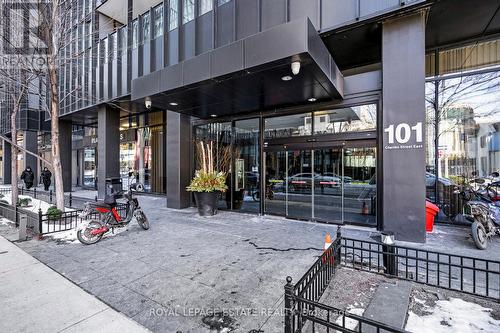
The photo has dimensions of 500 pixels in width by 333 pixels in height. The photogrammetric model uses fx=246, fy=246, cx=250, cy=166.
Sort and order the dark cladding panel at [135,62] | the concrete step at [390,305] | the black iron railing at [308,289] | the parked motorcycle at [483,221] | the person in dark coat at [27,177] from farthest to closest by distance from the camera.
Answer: the person in dark coat at [27,177], the dark cladding panel at [135,62], the parked motorcycle at [483,221], the concrete step at [390,305], the black iron railing at [308,289]

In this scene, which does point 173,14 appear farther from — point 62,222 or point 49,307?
point 49,307

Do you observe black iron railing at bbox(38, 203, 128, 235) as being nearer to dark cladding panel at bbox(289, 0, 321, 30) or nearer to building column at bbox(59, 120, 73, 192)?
dark cladding panel at bbox(289, 0, 321, 30)

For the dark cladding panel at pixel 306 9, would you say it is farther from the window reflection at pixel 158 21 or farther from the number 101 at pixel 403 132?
the window reflection at pixel 158 21

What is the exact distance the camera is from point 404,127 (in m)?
6.24

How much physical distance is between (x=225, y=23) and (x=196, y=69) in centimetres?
380

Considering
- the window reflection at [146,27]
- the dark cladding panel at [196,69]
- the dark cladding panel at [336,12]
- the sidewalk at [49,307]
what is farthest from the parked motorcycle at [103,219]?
the window reflection at [146,27]

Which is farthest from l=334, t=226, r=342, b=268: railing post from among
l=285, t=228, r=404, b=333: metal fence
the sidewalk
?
the sidewalk

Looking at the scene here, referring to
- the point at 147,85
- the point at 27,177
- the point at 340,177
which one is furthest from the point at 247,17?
the point at 27,177

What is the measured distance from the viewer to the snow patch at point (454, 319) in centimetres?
283

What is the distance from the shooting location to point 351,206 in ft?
27.9

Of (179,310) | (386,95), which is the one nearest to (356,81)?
(386,95)

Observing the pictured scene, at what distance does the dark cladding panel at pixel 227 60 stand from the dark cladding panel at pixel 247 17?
9.92 feet

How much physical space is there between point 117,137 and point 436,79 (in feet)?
49.7

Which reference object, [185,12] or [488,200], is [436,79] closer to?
[488,200]
